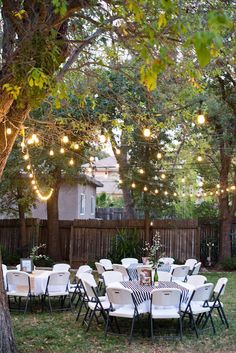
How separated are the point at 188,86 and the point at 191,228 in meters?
9.30

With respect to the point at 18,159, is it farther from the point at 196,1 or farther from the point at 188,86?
the point at 196,1

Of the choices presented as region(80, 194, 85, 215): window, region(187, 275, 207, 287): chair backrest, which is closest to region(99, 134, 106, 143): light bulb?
region(187, 275, 207, 287): chair backrest

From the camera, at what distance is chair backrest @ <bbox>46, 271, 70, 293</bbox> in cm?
903

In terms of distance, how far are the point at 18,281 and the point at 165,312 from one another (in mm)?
3202

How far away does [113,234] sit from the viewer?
17250mm

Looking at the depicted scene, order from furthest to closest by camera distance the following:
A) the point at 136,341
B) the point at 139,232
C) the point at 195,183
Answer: the point at 195,183 < the point at 139,232 < the point at 136,341

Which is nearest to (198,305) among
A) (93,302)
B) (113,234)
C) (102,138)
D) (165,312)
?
(165,312)

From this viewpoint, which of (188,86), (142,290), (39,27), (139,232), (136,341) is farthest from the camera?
(139,232)

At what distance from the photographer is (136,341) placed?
7141 mm

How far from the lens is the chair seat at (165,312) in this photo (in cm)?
717

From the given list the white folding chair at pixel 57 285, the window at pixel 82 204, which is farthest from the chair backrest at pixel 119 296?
the window at pixel 82 204

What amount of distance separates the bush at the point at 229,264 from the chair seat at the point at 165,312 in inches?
354

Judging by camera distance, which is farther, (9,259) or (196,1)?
(9,259)

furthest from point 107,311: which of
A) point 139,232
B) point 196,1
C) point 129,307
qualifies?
point 139,232
